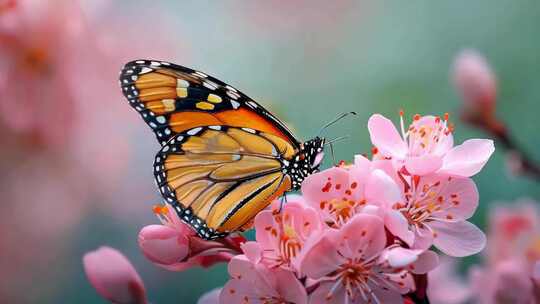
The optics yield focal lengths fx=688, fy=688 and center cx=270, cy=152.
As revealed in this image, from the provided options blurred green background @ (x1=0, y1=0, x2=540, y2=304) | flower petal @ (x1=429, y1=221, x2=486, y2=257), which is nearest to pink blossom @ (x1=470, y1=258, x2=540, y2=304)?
flower petal @ (x1=429, y1=221, x2=486, y2=257)

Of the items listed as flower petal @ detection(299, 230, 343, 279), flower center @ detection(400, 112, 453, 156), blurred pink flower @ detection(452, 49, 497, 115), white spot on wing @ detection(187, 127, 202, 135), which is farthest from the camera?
blurred pink flower @ detection(452, 49, 497, 115)

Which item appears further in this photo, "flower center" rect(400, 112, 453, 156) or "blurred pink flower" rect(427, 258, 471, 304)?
"blurred pink flower" rect(427, 258, 471, 304)

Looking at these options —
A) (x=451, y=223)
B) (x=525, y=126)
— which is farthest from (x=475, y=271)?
(x=525, y=126)

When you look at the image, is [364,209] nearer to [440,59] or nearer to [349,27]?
[440,59]

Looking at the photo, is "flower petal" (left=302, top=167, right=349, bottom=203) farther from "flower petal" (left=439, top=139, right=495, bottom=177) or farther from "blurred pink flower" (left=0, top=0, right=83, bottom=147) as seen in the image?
"blurred pink flower" (left=0, top=0, right=83, bottom=147)

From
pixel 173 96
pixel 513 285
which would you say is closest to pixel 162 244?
pixel 173 96
